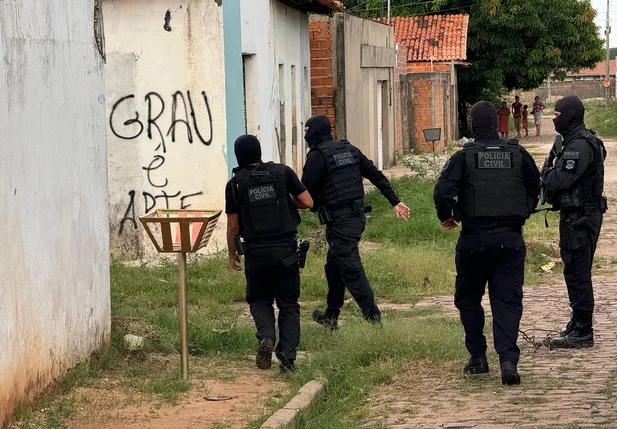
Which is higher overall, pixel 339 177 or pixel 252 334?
pixel 339 177

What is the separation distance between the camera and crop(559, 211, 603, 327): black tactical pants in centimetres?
799

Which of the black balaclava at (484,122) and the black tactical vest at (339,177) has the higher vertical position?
the black balaclava at (484,122)

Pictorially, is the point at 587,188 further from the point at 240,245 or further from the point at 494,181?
the point at 240,245

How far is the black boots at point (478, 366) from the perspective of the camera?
281 inches

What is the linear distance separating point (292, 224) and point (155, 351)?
1453 mm

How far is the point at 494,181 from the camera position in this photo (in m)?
6.89

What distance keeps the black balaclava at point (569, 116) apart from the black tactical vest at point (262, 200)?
6.88ft

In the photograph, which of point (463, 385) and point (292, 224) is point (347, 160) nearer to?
point (292, 224)

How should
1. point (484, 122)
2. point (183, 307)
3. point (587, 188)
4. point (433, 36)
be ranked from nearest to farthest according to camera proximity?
point (484, 122), point (183, 307), point (587, 188), point (433, 36)

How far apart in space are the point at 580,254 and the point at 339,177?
193cm

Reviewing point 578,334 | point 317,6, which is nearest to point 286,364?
point 578,334

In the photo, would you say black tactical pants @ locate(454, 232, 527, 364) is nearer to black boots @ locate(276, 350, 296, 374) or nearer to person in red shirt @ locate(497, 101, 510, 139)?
black boots @ locate(276, 350, 296, 374)

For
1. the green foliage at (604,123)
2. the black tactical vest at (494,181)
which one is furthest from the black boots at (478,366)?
the green foliage at (604,123)

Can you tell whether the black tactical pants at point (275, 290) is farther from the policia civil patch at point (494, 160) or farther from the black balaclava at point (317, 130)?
the policia civil patch at point (494, 160)
